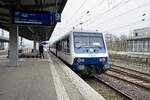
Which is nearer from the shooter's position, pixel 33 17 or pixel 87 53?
pixel 87 53

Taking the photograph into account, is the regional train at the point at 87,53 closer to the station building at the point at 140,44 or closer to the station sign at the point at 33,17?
the station sign at the point at 33,17

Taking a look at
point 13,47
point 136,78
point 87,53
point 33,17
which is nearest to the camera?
point 87,53

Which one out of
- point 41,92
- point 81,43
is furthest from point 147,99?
point 81,43

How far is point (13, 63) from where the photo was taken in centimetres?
1980

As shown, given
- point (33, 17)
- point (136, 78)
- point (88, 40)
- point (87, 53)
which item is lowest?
point (136, 78)

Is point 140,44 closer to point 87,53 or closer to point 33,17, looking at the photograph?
point 33,17

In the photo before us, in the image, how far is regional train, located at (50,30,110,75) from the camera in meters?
16.4

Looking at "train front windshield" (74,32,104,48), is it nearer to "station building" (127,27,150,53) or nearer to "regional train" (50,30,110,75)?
"regional train" (50,30,110,75)

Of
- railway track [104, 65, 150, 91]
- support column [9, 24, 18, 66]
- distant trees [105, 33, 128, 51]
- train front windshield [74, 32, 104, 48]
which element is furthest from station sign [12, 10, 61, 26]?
distant trees [105, 33, 128, 51]

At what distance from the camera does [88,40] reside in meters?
17.2

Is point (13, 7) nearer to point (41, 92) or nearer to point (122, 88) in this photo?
point (122, 88)

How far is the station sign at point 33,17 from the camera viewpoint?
1872 cm

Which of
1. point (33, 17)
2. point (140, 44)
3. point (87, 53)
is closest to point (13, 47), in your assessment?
point (33, 17)

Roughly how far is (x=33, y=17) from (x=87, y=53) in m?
4.85
